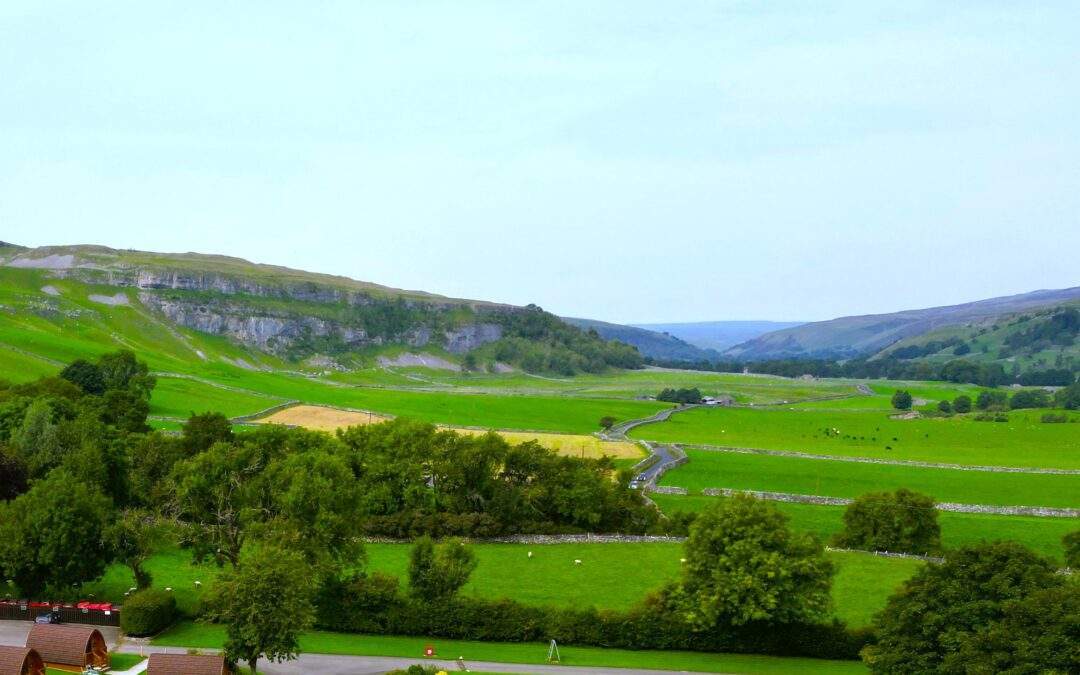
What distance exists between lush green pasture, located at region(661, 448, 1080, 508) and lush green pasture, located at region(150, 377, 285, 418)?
51545 mm

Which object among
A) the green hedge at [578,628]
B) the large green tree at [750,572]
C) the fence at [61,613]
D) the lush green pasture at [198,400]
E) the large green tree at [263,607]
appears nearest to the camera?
the large green tree at [263,607]

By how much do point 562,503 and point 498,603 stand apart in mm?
18743

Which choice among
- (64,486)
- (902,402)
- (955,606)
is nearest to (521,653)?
(955,606)

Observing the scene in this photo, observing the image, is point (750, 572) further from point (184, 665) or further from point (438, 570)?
point (184, 665)

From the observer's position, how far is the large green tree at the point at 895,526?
53.1 m

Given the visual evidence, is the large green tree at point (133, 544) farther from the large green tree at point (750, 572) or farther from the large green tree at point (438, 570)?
the large green tree at point (750, 572)

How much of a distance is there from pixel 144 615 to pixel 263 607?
8.58m

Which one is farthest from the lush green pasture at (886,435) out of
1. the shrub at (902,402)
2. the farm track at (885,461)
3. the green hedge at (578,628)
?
the green hedge at (578,628)

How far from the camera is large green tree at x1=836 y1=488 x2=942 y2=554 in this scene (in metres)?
53.1

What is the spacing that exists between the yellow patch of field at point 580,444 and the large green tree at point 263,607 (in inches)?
2012

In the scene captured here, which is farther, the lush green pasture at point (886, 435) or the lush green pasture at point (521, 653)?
the lush green pasture at point (886, 435)

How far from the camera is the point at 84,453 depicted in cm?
4950

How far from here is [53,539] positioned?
37938 millimetres

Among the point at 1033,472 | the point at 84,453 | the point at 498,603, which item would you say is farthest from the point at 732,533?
the point at 1033,472
